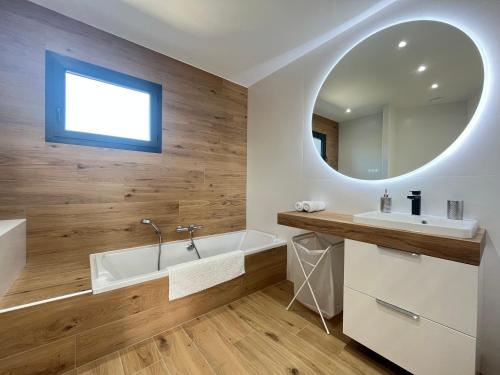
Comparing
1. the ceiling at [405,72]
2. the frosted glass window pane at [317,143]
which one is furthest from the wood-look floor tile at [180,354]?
the ceiling at [405,72]

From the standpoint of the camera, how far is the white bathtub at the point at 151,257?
1.38 m

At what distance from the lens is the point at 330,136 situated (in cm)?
192

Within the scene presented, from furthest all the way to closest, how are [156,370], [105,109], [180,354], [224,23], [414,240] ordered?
1. [105,109]
2. [224,23]
3. [180,354]
4. [156,370]
5. [414,240]

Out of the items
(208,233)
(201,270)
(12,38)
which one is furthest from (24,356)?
(12,38)

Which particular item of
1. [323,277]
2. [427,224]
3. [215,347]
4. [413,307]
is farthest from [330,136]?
[215,347]

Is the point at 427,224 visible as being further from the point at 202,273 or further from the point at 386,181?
the point at 202,273

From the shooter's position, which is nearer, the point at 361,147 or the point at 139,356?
the point at 139,356

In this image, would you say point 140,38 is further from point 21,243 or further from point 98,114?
point 21,243

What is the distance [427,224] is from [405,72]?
3.54ft

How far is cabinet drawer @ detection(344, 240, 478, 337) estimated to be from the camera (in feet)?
2.92

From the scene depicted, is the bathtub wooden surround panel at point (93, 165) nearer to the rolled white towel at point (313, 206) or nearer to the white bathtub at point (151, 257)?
the white bathtub at point (151, 257)

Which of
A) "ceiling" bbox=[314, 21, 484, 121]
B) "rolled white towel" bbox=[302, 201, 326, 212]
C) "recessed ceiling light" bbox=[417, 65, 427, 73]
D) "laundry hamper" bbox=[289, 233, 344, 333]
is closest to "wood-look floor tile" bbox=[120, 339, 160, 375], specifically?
"laundry hamper" bbox=[289, 233, 344, 333]

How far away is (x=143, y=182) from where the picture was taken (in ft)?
6.68

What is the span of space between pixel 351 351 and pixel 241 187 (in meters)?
1.96
